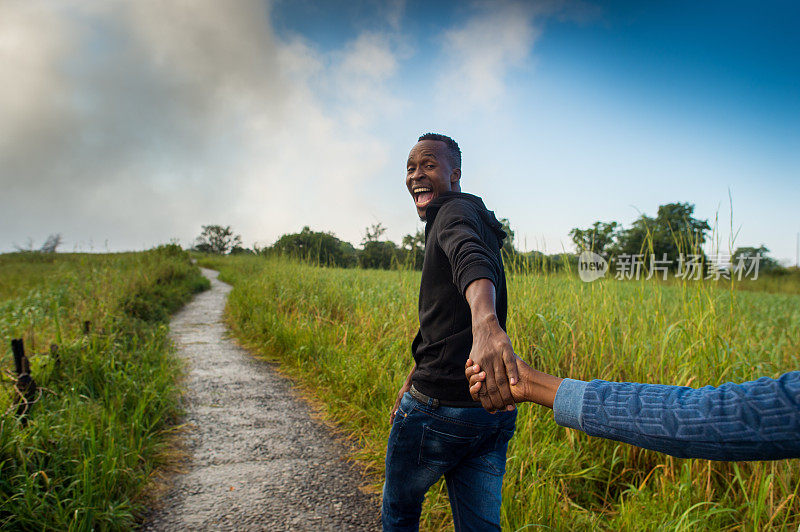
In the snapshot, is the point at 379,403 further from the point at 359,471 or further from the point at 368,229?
the point at 368,229

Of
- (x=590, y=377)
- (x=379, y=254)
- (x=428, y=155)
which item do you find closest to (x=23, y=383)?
(x=428, y=155)

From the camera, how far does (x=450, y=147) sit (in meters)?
1.62

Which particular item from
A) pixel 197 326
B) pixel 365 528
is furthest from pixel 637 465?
pixel 197 326

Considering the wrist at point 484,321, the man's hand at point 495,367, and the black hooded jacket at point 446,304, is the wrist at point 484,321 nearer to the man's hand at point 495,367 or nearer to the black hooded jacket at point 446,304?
the man's hand at point 495,367

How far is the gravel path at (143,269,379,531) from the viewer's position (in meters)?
2.56

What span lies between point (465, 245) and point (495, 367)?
0.38 meters

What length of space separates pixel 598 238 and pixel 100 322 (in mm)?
5970

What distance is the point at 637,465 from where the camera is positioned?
8.58ft

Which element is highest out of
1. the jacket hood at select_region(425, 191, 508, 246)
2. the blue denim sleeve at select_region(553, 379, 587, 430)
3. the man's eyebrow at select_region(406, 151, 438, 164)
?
the man's eyebrow at select_region(406, 151, 438, 164)

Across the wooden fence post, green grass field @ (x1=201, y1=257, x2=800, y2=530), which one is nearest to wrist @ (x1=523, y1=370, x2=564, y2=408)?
green grass field @ (x1=201, y1=257, x2=800, y2=530)

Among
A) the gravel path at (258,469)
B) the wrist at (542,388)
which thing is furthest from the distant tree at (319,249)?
the wrist at (542,388)

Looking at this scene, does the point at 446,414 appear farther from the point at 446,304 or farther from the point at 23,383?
the point at 23,383

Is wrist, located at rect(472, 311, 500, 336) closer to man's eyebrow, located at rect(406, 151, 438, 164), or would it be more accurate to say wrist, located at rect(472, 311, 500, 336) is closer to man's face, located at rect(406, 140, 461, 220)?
man's face, located at rect(406, 140, 461, 220)

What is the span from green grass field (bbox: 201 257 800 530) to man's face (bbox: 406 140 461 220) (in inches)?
57.2
